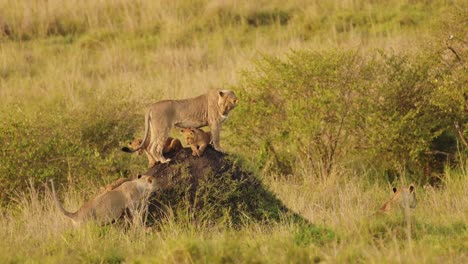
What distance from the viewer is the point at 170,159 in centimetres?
961

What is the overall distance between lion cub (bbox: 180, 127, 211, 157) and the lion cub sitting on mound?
0.52m

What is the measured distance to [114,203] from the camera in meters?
9.38

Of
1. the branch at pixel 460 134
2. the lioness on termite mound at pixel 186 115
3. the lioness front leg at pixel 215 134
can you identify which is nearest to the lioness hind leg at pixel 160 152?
the lioness on termite mound at pixel 186 115

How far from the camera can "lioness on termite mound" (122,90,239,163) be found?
934 cm

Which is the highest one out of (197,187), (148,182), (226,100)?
(226,100)

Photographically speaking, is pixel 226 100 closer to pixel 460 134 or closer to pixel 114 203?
pixel 114 203

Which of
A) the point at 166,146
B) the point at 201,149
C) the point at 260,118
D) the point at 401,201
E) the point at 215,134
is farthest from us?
the point at 260,118

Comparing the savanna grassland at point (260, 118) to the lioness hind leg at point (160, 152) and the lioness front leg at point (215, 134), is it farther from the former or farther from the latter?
the lioness front leg at point (215, 134)

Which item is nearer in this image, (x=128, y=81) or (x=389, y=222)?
(x=389, y=222)

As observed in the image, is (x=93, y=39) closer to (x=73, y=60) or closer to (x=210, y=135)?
(x=73, y=60)

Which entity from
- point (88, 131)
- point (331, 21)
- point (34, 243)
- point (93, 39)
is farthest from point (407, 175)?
point (93, 39)

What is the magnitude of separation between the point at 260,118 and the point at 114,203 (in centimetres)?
502

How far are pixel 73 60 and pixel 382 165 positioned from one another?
845 centimetres

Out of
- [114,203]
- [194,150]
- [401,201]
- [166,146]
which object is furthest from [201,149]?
[401,201]
